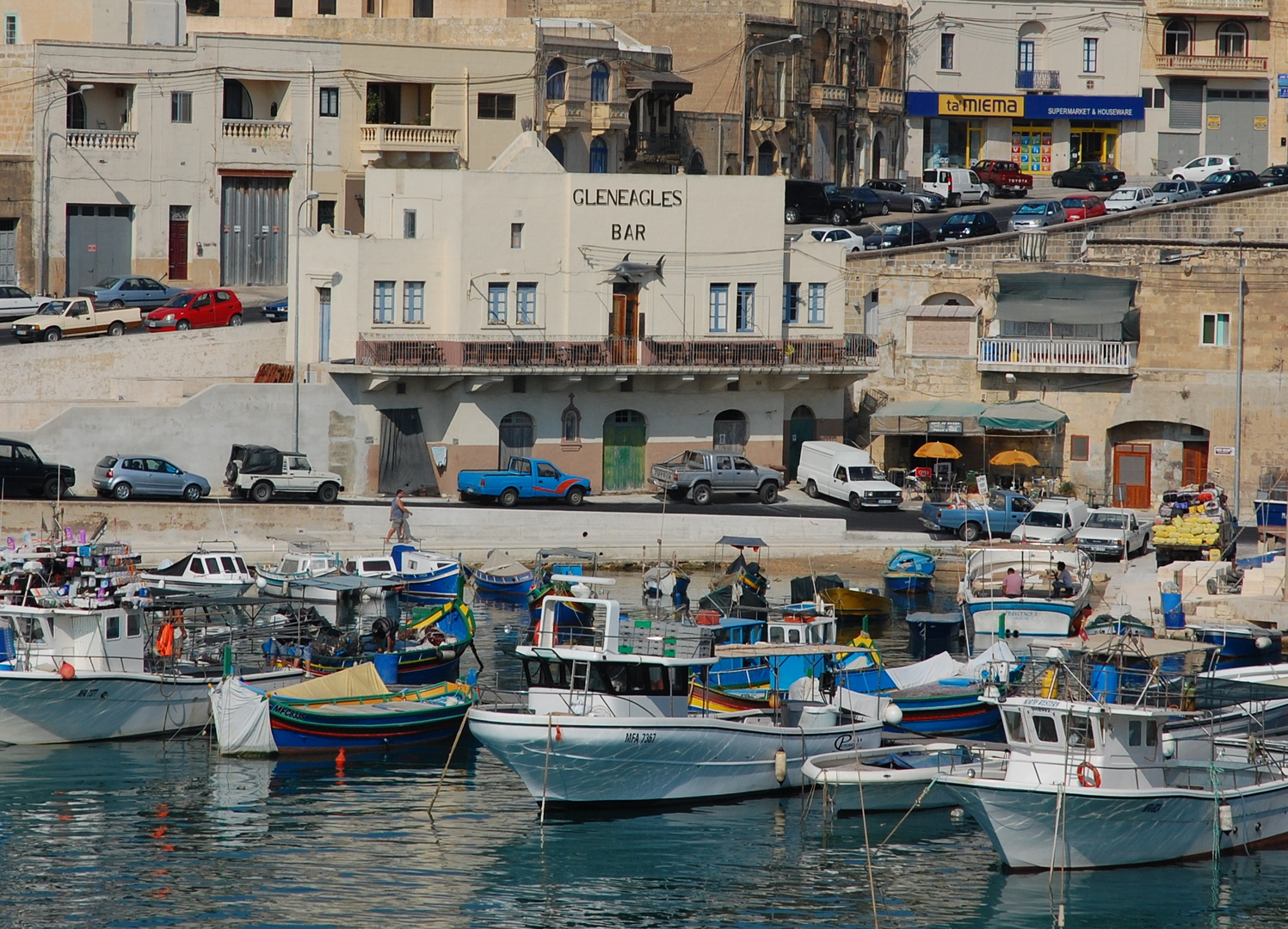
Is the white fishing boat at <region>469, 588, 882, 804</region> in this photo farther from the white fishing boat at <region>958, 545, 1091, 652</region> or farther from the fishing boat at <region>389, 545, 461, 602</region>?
the fishing boat at <region>389, 545, 461, 602</region>

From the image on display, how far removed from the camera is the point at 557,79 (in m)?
76.5

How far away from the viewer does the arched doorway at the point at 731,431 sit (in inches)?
2547

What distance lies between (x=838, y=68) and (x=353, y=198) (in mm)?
26507

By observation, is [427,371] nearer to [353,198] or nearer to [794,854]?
[353,198]

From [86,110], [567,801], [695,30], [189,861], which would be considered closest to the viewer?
[189,861]

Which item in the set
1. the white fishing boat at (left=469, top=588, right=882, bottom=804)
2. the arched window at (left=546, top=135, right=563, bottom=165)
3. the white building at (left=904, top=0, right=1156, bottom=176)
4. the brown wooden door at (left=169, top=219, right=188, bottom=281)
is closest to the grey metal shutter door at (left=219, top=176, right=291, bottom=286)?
the brown wooden door at (left=169, top=219, right=188, bottom=281)

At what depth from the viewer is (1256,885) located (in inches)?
1282

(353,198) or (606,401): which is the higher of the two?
(353,198)

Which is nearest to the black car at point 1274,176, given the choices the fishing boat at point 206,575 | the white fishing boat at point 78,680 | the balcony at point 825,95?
the balcony at point 825,95

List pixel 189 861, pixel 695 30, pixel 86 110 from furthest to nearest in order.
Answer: pixel 695 30
pixel 86 110
pixel 189 861

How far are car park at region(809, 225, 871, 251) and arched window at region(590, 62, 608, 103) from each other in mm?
10464

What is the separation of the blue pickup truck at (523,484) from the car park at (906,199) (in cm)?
2689

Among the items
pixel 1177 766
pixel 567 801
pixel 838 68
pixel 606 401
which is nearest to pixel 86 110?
pixel 606 401

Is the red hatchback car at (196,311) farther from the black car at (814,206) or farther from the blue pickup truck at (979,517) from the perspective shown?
the black car at (814,206)
